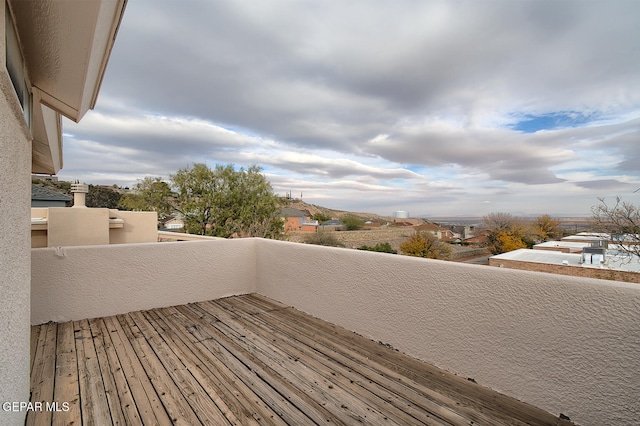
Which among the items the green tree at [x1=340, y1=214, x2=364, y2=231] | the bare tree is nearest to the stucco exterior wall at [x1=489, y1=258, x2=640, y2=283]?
the bare tree

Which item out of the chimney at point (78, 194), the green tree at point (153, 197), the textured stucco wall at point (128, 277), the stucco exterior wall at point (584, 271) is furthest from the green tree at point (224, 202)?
the textured stucco wall at point (128, 277)

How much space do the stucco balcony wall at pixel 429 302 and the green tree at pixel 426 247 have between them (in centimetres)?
2251

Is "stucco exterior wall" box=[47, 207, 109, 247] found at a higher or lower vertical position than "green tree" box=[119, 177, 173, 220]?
lower

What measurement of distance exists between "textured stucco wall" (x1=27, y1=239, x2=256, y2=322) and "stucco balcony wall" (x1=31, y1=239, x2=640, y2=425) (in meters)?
0.01

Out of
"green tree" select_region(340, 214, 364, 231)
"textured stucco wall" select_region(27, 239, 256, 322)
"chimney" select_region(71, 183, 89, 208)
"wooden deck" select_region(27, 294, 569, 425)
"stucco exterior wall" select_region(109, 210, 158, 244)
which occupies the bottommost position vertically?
"green tree" select_region(340, 214, 364, 231)

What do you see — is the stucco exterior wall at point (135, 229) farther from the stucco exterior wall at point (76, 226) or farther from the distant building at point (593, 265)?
the distant building at point (593, 265)

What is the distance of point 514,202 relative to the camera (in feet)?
76.7

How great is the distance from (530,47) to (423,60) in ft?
20.2

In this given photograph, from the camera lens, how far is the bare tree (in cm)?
1437

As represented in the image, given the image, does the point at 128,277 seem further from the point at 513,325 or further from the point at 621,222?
the point at 621,222

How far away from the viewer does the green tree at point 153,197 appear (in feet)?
62.6

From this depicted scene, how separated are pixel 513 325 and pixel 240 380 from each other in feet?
6.05

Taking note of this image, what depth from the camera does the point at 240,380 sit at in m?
2.07

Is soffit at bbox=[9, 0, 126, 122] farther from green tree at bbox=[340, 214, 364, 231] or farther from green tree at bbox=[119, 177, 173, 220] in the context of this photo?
green tree at bbox=[340, 214, 364, 231]
